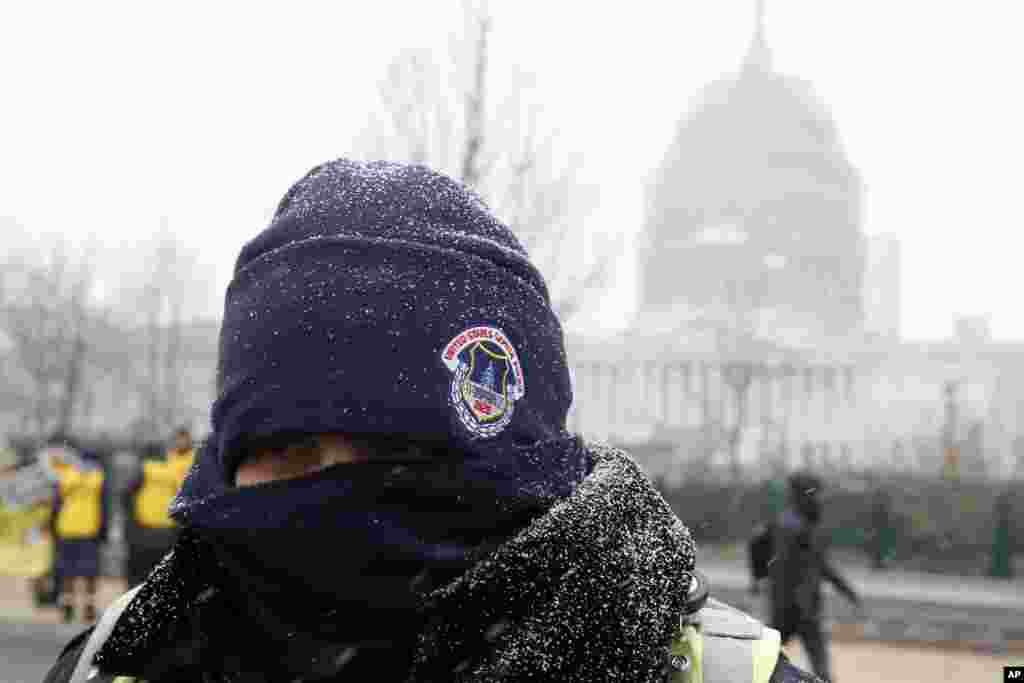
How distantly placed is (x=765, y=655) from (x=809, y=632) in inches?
284

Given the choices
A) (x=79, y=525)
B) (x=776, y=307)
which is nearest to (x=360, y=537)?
(x=79, y=525)

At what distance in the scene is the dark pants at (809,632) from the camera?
8.02m

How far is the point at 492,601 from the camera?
1211mm

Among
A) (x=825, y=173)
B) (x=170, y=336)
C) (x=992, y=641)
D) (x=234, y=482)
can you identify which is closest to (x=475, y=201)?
(x=234, y=482)

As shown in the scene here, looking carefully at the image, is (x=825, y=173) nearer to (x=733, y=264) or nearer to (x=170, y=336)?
(x=733, y=264)

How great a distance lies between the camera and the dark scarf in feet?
3.81

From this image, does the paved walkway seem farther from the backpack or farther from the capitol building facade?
the capitol building facade

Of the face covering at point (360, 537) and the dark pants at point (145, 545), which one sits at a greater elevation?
the face covering at point (360, 537)

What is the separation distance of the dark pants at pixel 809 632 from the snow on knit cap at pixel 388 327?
281 inches

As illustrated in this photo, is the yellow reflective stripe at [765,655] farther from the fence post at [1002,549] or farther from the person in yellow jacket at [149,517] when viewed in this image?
the fence post at [1002,549]

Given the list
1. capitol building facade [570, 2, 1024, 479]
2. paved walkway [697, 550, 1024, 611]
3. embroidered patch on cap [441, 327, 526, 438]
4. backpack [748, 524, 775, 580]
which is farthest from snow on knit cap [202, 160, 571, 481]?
capitol building facade [570, 2, 1024, 479]

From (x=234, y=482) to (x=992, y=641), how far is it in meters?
11.7

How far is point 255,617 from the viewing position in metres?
1.35

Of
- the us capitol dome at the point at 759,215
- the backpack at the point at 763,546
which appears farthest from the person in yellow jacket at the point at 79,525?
the us capitol dome at the point at 759,215
